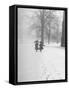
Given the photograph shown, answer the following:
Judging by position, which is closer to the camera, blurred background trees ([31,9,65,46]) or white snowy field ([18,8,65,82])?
white snowy field ([18,8,65,82])

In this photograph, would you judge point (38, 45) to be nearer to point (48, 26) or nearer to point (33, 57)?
point (33, 57)

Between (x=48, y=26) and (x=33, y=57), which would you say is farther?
(x=48, y=26)

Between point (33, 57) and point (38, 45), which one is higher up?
point (38, 45)

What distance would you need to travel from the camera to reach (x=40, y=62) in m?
9.57

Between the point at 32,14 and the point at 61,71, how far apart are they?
190 centimetres

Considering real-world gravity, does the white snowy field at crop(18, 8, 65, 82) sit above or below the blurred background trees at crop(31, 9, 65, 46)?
below

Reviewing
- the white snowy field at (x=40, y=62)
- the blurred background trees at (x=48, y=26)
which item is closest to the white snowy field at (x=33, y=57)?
the white snowy field at (x=40, y=62)

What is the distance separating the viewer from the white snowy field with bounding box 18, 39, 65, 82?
932cm

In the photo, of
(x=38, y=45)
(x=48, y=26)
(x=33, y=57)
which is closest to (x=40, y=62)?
(x=33, y=57)

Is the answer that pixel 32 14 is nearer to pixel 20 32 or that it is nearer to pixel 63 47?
pixel 20 32

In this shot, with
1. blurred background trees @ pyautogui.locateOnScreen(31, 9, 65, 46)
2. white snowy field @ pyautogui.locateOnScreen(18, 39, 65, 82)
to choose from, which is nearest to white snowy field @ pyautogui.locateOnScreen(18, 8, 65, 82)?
white snowy field @ pyautogui.locateOnScreen(18, 39, 65, 82)

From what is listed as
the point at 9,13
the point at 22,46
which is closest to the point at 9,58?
the point at 22,46

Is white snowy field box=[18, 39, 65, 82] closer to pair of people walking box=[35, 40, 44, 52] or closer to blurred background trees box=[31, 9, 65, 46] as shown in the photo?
pair of people walking box=[35, 40, 44, 52]

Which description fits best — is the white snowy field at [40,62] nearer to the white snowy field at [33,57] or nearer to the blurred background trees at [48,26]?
the white snowy field at [33,57]
